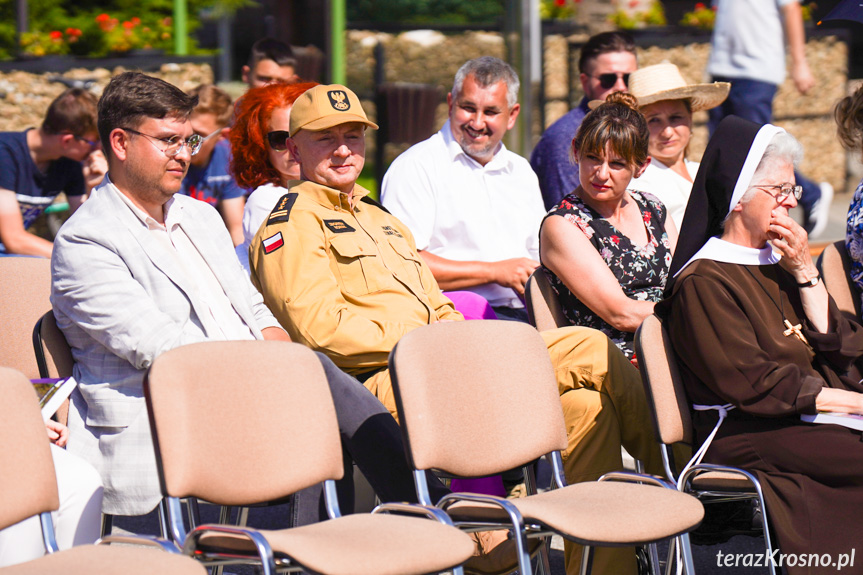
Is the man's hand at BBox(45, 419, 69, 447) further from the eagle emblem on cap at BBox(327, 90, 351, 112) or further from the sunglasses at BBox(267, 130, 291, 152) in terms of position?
the sunglasses at BBox(267, 130, 291, 152)

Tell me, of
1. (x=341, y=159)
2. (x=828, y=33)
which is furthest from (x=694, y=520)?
(x=828, y=33)

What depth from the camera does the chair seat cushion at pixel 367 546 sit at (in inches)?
94.5

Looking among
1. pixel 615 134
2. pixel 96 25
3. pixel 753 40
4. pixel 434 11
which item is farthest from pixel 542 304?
pixel 96 25

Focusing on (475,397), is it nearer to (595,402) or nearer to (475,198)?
(595,402)

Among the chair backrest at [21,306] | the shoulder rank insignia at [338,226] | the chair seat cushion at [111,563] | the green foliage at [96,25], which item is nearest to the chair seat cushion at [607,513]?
the chair seat cushion at [111,563]

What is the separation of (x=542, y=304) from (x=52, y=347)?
5.71 feet

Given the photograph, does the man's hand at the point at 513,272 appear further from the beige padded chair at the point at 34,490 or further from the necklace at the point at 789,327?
the beige padded chair at the point at 34,490

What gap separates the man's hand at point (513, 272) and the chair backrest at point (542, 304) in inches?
15.5

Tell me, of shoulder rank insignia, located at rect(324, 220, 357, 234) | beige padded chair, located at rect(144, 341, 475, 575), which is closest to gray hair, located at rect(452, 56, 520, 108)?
shoulder rank insignia, located at rect(324, 220, 357, 234)

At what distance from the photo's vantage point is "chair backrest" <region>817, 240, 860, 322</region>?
3.87m

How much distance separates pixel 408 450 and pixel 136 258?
1006 mm

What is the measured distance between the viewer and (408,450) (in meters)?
2.93

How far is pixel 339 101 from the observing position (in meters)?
3.79

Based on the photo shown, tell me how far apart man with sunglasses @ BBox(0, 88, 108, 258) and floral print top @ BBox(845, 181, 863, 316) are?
341 cm
